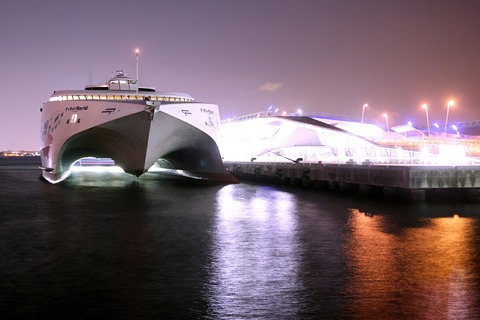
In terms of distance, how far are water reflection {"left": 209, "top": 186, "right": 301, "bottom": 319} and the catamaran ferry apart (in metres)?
12.5

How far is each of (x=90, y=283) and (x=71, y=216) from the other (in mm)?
14651

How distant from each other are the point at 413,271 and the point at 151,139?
2895cm

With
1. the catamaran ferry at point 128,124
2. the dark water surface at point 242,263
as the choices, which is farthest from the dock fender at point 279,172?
the dark water surface at point 242,263

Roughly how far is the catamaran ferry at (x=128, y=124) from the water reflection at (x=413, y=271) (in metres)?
19.8

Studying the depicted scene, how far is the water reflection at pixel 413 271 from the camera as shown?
9.85 meters

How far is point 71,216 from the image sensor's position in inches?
1013

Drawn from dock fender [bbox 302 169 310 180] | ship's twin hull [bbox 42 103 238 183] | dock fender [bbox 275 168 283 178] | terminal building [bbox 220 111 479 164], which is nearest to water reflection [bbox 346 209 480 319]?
ship's twin hull [bbox 42 103 238 183]

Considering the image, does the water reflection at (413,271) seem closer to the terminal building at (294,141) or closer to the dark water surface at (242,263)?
the dark water surface at (242,263)

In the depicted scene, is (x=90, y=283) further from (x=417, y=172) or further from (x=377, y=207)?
(x=417, y=172)

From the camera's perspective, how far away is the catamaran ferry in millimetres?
37062

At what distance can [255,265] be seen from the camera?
45.9 ft

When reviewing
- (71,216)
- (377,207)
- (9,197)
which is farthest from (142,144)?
(377,207)

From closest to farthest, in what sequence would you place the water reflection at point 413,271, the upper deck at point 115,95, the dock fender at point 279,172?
the water reflection at point 413,271
the upper deck at point 115,95
the dock fender at point 279,172

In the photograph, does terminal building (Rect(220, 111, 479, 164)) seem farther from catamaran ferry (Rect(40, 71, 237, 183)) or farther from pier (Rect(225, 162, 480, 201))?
pier (Rect(225, 162, 480, 201))
